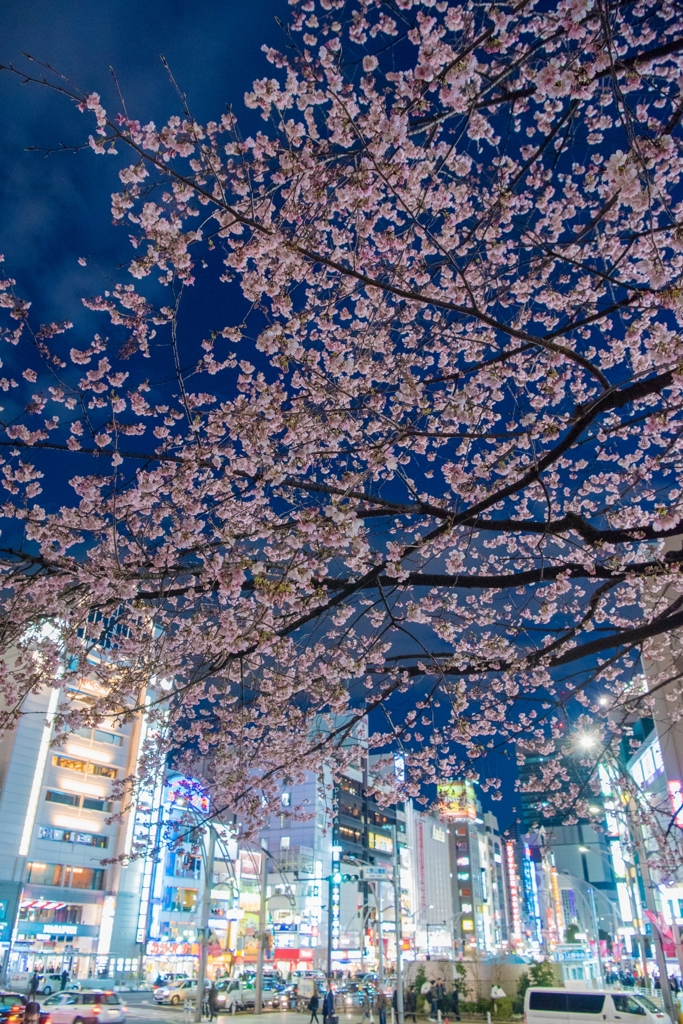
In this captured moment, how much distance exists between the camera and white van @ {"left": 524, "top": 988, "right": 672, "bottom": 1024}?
589 inches

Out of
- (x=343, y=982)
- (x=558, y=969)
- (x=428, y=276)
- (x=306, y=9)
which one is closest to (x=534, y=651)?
(x=428, y=276)

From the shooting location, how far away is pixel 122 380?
8.11 meters

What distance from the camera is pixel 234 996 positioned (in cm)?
2736

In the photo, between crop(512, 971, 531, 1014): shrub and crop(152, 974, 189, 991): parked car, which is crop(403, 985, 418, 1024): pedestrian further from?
crop(152, 974, 189, 991): parked car

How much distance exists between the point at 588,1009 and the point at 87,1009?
38.9 ft

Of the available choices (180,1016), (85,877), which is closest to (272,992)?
(180,1016)

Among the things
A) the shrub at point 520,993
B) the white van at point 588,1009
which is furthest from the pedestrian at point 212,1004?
the white van at point 588,1009

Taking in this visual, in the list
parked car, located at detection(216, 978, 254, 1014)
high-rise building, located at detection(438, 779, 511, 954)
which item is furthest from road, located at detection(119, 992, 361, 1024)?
high-rise building, located at detection(438, 779, 511, 954)

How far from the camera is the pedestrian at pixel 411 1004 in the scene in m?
23.2

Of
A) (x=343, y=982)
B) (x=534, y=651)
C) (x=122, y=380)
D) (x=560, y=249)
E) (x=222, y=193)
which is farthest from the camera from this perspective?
(x=343, y=982)

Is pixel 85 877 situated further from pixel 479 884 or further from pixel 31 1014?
pixel 479 884

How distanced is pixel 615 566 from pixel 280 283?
15.9ft

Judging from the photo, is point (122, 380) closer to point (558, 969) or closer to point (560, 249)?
point (560, 249)

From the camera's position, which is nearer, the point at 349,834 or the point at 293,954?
the point at 293,954
